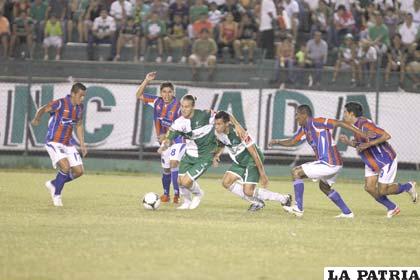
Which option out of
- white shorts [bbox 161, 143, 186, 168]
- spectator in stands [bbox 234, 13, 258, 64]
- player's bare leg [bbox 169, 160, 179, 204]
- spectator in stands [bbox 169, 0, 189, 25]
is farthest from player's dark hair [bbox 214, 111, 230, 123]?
spectator in stands [bbox 169, 0, 189, 25]

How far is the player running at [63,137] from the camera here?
16.9 m

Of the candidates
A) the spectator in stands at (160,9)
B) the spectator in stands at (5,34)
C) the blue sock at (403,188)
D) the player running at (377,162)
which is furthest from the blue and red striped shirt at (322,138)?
the spectator in stands at (5,34)

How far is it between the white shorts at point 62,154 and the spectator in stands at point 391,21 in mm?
13499

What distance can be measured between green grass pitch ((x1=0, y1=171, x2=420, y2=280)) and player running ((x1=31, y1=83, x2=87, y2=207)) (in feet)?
1.46

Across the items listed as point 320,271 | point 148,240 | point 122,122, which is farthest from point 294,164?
point 320,271

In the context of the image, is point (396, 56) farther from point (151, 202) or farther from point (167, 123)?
point (151, 202)

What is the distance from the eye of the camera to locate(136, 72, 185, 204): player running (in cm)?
1775

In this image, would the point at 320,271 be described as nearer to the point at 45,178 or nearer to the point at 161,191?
the point at 161,191

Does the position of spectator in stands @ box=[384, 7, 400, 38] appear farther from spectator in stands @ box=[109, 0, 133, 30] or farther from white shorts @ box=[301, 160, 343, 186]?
white shorts @ box=[301, 160, 343, 186]

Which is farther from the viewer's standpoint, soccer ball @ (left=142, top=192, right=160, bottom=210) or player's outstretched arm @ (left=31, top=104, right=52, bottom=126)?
player's outstretched arm @ (left=31, top=104, right=52, bottom=126)

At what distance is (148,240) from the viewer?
12445mm

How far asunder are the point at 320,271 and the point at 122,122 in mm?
15381

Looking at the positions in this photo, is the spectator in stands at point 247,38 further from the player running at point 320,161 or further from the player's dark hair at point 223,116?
the player's dark hair at point 223,116

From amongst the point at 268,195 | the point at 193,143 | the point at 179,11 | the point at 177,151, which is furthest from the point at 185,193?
the point at 179,11
